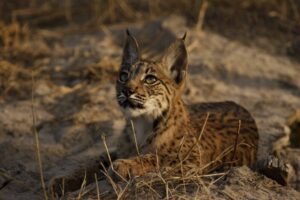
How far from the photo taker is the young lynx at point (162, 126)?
658 cm

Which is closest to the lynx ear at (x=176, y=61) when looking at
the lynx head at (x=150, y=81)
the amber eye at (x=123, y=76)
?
the lynx head at (x=150, y=81)

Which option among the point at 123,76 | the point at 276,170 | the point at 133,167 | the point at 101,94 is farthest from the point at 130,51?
the point at 101,94

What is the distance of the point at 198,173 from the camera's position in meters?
6.30

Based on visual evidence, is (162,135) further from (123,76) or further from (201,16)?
(201,16)

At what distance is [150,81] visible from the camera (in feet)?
22.2

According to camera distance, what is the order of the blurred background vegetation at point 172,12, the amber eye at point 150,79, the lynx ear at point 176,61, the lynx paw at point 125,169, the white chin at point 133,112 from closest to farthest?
the lynx paw at point 125,169, the white chin at point 133,112, the amber eye at point 150,79, the lynx ear at point 176,61, the blurred background vegetation at point 172,12

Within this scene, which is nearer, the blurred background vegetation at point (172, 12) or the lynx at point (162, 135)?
the lynx at point (162, 135)

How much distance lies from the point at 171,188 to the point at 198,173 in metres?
0.42

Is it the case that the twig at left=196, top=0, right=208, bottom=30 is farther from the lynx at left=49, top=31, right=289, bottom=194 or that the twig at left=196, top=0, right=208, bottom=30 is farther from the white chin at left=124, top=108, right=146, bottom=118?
the white chin at left=124, top=108, right=146, bottom=118

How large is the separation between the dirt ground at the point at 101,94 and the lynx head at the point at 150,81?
0.73 m

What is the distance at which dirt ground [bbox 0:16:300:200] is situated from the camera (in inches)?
267

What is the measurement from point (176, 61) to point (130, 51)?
44 centimetres

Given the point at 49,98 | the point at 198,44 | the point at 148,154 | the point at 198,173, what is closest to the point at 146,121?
the point at 148,154

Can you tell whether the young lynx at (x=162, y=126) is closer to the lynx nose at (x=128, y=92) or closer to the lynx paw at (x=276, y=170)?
the lynx nose at (x=128, y=92)
